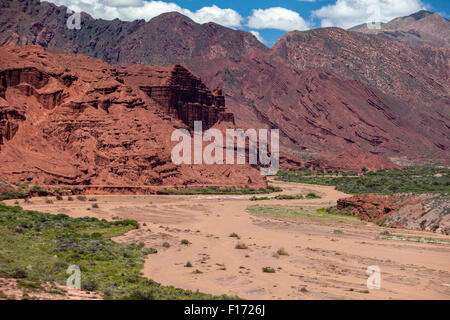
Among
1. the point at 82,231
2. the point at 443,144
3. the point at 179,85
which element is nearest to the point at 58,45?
the point at 179,85

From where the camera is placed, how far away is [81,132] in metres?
59.0

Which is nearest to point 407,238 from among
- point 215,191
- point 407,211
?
point 407,211

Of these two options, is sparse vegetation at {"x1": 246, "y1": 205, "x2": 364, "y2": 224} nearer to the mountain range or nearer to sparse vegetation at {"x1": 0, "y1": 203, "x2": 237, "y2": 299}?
sparse vegetation at {"x1": 0, "y1": 203, "x2": 237, "y2": 299}

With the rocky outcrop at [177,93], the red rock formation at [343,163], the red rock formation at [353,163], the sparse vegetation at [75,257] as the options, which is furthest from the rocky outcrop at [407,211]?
the red rock formation at [353,163]

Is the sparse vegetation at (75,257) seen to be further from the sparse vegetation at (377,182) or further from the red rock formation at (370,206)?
the sparse vegetation at (377,182)

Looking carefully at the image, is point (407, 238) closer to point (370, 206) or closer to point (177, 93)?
point (370, 206)

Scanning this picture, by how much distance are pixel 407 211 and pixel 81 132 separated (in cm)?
3700

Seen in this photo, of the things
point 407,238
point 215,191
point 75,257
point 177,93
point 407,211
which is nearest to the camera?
point 75,257

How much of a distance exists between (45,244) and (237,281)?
942 cm

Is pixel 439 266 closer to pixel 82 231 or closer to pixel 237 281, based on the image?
pixel 237 281

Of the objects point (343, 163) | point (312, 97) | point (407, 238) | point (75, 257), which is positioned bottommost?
point (407, 238)

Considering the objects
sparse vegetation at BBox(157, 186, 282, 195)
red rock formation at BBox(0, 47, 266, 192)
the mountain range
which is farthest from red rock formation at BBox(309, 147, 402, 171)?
red rock formation at BBox(0, 47, 266, 192)

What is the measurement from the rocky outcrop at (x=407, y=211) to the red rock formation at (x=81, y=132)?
82.7 feet

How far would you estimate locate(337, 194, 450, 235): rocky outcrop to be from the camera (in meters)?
35.9
